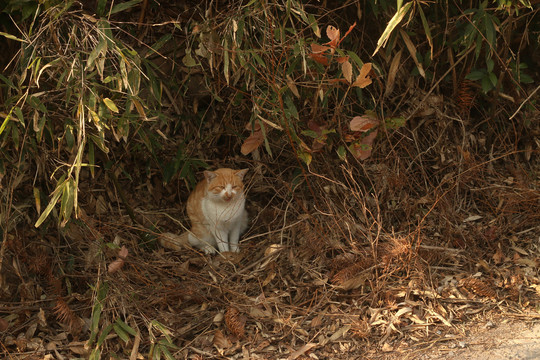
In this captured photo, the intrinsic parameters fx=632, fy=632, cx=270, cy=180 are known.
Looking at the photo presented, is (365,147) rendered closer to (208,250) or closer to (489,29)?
(489,29)

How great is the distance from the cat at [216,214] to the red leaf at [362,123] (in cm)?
88

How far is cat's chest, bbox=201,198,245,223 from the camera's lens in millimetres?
4086

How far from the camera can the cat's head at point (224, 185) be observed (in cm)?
402

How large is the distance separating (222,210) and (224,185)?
0.64ft

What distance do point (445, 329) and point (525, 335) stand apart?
0.37 meters

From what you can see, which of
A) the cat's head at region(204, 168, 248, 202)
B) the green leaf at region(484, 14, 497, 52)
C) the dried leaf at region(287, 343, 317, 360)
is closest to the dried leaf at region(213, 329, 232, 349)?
the dried leaf at region(287, 343, 317, 360)

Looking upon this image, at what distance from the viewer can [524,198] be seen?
12.7ft

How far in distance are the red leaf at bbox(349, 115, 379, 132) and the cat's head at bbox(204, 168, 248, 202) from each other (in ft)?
2.93

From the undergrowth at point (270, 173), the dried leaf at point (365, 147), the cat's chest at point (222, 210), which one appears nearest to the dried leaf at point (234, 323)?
the undergrowth at point (270, 173)

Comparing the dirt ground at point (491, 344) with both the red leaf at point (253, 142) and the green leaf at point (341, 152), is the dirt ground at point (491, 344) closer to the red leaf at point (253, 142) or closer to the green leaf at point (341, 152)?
the green leaf at point (341, 152)

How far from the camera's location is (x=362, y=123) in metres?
3.55

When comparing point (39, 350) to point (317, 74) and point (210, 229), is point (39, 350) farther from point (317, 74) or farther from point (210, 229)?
point (317, 74)

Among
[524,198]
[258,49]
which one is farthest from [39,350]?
[524,198]

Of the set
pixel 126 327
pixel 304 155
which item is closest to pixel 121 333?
pixel 126 327
